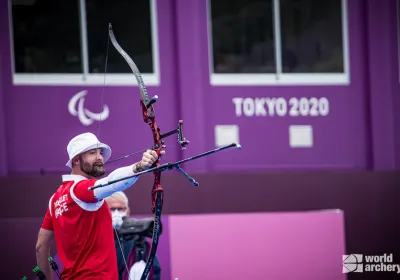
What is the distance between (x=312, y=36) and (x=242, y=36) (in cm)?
81

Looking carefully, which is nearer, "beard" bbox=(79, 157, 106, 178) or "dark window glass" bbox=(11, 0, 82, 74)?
"beard" bbox=(79, 157, 106, 178)

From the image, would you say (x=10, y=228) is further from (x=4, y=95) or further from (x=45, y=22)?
(x=45, y=22)

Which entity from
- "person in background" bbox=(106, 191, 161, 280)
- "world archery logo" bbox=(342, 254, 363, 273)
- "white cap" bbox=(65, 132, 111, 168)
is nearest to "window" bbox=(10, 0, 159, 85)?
"person in background" bbox=(106, 191, 161, 280)

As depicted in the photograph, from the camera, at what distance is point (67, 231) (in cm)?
466

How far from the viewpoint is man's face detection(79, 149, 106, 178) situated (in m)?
4.86

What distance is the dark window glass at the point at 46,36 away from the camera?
7102mm

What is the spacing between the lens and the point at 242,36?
7730 millimetres

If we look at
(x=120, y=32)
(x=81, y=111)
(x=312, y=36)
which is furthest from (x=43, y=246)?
(x=312, y=36)

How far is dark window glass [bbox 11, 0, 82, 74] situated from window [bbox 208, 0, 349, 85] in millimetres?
1449

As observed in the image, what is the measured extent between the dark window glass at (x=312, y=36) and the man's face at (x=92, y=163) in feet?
11.3

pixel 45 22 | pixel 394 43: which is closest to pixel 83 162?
pixel 45 22

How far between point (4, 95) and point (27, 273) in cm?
175

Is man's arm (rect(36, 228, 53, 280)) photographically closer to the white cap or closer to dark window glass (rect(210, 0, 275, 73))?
the white cap

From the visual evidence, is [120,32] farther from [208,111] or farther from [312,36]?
[312,36]
